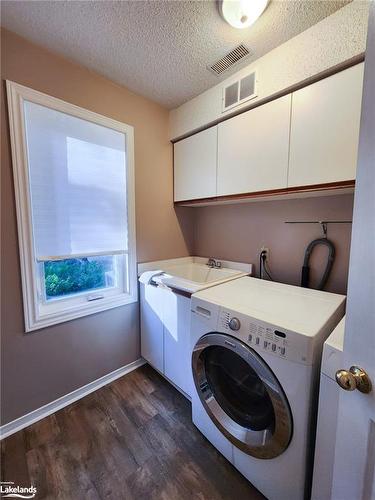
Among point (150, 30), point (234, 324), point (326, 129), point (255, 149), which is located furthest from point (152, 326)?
point (150, 30)

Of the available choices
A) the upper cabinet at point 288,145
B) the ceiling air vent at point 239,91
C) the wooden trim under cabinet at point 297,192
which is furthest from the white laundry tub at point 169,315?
the ceiling air vent at point 239,91

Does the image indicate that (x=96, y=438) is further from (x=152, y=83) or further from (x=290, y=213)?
(x=152, y=83)

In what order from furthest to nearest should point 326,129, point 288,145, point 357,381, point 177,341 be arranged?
1. point 177,341
2. point 288,145
3. point 326,129
4. point 357,381

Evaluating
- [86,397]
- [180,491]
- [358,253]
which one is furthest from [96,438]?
[358,253]

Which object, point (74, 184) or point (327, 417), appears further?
point (74, 184)

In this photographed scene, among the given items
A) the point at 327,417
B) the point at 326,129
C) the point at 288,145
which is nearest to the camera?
the point at 327,417

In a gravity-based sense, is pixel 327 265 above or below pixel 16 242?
below

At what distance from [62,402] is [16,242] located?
1.21m

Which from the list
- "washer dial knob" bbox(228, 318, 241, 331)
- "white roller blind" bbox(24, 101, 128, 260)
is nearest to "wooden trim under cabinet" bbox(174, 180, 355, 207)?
"white roller blind" bbox(24, 101, 128, 260)

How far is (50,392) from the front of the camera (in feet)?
4.88

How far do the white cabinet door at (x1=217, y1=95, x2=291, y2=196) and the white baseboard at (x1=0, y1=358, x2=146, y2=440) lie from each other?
69.8 inches

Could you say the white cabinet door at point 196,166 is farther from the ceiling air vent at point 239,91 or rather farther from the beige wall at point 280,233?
the beige wall at point 280,233

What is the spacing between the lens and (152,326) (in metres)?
1.79

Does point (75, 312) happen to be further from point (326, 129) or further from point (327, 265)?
point (326, 129)
